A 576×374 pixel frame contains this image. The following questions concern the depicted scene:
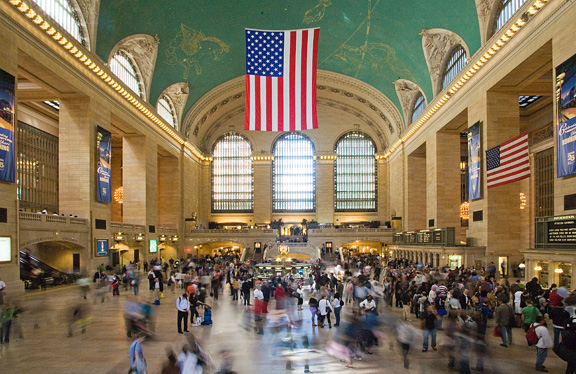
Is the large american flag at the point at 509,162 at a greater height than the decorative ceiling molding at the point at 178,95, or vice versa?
the decorative ceiling molding at the point at 178,95

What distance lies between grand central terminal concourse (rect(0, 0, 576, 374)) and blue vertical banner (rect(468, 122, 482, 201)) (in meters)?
0.13

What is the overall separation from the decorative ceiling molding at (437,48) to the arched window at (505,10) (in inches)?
137

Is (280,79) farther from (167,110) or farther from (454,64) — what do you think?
(167,110)

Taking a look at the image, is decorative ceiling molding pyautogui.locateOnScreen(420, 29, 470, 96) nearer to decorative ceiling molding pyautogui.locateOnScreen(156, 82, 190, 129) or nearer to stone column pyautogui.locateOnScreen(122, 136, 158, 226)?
decorative ceiling molding pyautogui.locateOnScreen(156, 82, 190, 129)

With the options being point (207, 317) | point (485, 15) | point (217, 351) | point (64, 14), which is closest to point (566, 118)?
point (485, 15)

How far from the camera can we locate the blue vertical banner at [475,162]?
24203 mm

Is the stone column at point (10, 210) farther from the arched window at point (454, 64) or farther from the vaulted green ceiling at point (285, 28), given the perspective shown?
the arched window at point (454, 64)

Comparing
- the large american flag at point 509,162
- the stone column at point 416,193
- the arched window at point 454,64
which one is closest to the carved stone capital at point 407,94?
the stone column at point 416,193

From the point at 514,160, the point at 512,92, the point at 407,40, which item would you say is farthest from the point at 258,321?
the point at 407,40

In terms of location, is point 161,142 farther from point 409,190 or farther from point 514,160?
Answer: point 514,160

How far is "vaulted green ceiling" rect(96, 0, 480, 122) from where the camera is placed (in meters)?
25.5

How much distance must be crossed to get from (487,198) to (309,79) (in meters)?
10.4

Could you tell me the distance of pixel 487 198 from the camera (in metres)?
23.4

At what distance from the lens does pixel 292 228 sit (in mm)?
46531
